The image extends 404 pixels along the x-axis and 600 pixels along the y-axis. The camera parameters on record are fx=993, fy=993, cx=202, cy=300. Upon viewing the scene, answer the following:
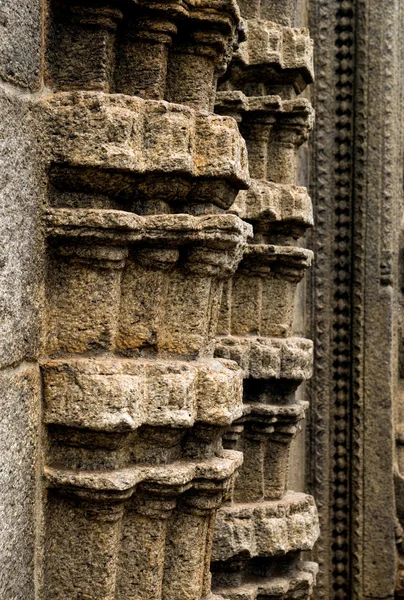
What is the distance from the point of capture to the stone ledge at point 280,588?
8.47 ft

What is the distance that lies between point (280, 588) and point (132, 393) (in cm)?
125

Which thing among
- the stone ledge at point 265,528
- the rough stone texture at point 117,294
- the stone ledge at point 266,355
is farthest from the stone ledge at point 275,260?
the rough stone texture at point 117,294

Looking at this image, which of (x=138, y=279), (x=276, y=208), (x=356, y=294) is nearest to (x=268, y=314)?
(x=276, y=208)

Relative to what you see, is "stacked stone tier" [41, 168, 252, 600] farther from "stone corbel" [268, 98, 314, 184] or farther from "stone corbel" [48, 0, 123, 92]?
"stone corbel" [268, 98, 314, 184]

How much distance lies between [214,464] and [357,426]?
86.4 inches

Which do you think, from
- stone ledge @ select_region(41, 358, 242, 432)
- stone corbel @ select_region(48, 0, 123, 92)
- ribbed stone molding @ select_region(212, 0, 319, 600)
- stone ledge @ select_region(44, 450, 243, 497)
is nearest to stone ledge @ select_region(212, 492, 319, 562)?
ribbed stone molding @ select_region(212, 0, 319, 600)

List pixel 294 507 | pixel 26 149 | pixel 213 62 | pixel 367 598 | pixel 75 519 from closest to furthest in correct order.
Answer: pixel 26 149
pixel 75 519
pixel 213 62
pixel 294 507
pixel 367 598

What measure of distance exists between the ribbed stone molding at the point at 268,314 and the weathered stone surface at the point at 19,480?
965mm

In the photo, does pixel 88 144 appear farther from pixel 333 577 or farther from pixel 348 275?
pixel 333 577

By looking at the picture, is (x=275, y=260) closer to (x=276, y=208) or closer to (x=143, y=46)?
(x=276, y=208)

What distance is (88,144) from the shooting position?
1654 millimetres

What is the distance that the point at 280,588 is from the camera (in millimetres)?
2697

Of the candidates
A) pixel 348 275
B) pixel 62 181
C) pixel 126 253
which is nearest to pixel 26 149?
pixel 62 181

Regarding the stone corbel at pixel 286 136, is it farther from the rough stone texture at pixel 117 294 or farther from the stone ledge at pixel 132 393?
the stone ledge at pixel 132 393
